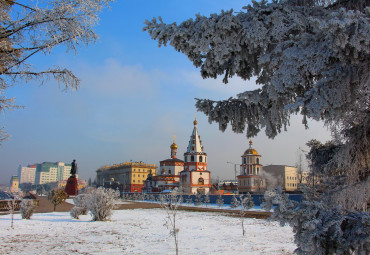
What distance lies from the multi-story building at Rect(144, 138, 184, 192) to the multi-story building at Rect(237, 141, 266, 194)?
1334cm

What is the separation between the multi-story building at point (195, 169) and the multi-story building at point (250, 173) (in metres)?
7.01

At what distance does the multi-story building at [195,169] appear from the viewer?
54.1 meters

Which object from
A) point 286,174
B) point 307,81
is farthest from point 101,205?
point 286,174

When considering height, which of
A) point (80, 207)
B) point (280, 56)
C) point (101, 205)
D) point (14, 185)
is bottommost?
point (14, 185)

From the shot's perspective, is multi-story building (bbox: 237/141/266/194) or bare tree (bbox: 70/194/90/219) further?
multi-story building (bbox: 237/141/266/194)

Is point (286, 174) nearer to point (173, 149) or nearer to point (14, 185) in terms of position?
point (173, 149)

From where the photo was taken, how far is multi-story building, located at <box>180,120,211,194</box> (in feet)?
178

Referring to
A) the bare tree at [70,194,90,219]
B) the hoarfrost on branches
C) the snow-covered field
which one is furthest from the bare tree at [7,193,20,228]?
the hoarfrost on branches

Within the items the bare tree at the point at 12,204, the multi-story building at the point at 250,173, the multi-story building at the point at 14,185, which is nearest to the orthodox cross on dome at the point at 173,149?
the multi-story building at the point at 250,173

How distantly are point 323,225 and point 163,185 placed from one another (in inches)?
2282

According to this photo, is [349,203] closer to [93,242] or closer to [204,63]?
[204,63]

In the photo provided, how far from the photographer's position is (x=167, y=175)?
6112 cm

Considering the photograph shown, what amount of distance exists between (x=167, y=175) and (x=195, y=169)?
347 inches

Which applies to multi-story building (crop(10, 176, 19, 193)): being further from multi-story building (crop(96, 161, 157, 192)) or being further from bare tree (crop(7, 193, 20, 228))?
multi-story building (crop(96, 161, 157, 192))
